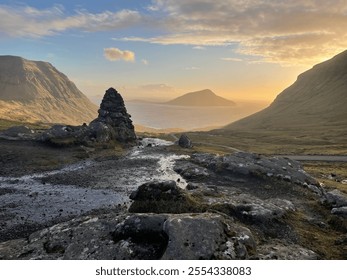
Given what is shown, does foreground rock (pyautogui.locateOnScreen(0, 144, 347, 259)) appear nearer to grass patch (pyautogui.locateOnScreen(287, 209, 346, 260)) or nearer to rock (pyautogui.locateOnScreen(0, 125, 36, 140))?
grass patch (pyautogui.locateOnScreen(287, 209, 346, 260))

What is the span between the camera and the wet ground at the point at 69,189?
37.3 metres

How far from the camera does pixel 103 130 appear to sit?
300 feet

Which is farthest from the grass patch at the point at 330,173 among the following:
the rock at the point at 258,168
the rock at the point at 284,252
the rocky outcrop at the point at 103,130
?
the rocky outcrop at the point at 103,130

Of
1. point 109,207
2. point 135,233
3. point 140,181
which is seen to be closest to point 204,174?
point 140,181

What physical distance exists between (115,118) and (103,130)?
1508 centimetres

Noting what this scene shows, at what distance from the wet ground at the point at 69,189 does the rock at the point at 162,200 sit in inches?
217

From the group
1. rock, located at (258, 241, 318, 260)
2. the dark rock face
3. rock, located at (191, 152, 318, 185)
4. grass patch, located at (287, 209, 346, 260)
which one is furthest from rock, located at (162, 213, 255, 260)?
the dark rock face

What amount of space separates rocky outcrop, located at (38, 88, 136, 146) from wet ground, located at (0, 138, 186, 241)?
10016 mm

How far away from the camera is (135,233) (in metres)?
25.7

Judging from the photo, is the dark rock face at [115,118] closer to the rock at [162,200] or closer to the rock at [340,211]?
the rock at [162,200]
